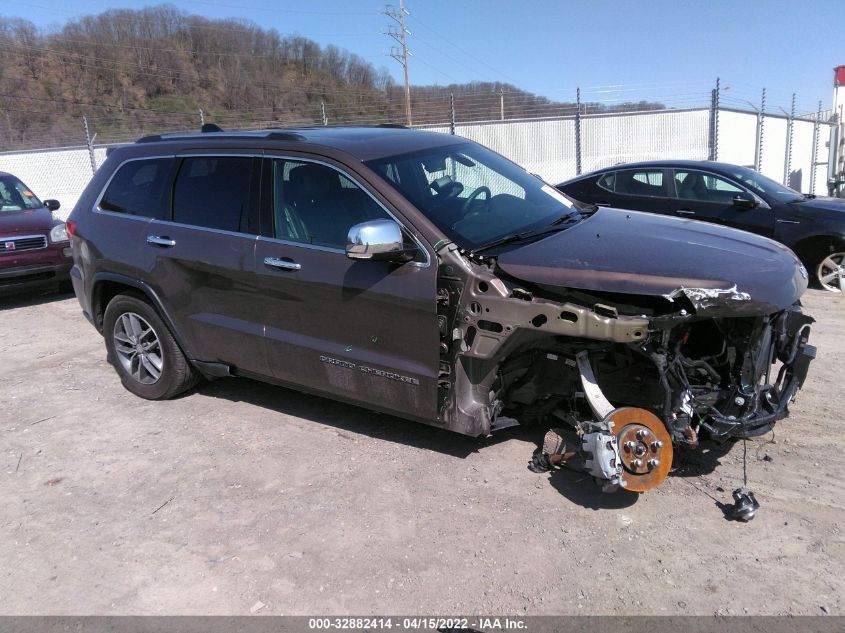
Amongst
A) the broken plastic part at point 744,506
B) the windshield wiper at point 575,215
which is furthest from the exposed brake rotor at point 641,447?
the windshield wiper at point 575,215

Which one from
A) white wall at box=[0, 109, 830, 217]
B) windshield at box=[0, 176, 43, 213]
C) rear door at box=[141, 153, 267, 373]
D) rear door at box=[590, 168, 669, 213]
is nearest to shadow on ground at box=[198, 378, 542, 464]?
rear door at box=[141, 153, 267, 373]

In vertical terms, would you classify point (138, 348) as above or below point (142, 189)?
below

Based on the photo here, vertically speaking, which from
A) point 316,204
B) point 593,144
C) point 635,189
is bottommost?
point 635,189

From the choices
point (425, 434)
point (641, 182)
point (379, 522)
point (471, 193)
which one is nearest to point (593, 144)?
point (641, 182)

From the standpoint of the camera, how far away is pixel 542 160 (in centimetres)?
1677

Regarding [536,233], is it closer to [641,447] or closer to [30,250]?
[641,447]

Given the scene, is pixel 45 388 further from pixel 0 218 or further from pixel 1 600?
pixel 0 218

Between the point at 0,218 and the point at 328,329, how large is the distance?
6.76 meters

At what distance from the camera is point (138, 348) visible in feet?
16.5

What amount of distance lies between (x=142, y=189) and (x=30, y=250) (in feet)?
14.7

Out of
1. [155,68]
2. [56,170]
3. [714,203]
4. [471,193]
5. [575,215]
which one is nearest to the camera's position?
[471,193]

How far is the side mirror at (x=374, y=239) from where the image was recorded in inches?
131

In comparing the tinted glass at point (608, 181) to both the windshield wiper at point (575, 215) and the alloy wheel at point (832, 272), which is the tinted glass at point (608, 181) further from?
the windshield wiper at point (575, 215)

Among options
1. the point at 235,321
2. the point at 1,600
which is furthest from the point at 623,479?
the point at 1,600
